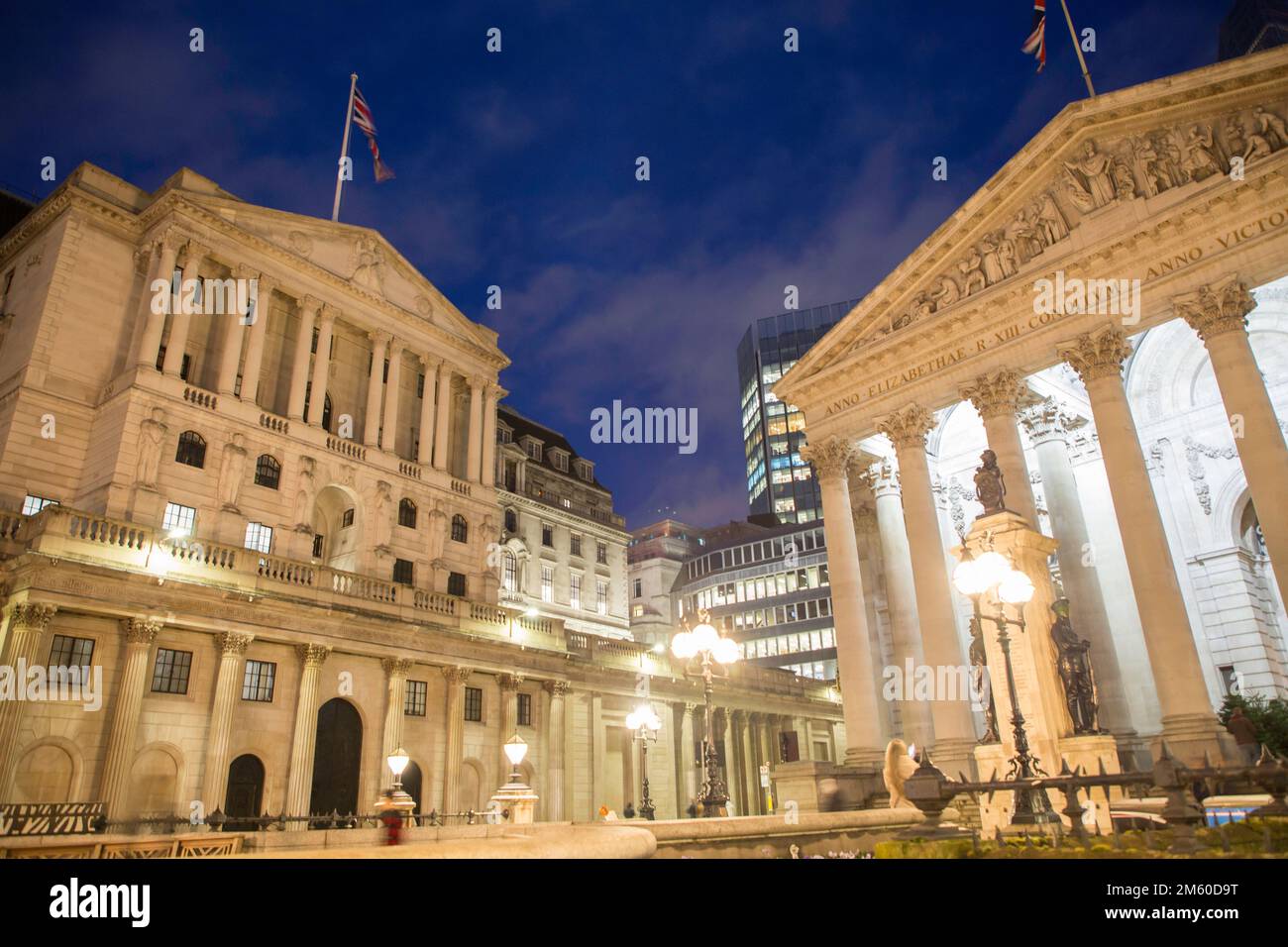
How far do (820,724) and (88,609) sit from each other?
47.9 metres

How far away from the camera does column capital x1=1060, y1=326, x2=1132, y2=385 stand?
86.3 feet

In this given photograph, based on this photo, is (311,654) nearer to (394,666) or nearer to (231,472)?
(394,666)

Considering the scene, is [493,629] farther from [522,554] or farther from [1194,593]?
[1194,593]

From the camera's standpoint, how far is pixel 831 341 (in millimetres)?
34500

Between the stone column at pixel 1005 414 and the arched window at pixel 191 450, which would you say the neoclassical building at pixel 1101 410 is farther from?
the arched window at pixel 191 450

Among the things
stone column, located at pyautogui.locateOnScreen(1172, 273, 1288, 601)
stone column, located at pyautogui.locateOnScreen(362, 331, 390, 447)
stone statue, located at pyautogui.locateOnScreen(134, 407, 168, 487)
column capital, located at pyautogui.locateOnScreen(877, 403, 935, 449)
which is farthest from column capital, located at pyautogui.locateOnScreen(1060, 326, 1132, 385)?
stone statue, located at pyautogui.locateOnScreen(134, 407, 168, 487)

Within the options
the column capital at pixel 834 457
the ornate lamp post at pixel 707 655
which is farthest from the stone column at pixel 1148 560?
the ornate lamp post at pixel 707 655

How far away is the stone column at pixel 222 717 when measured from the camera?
27.2 m

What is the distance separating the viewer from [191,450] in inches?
1379

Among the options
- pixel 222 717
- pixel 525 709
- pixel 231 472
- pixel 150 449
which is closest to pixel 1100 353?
pixel 525 709

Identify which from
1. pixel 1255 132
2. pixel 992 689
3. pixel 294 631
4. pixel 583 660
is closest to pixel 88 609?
pixel 294 631

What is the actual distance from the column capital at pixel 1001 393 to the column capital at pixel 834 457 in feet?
19.9

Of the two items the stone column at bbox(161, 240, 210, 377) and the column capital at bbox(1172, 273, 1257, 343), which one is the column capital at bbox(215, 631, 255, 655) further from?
the column capital at bbox(1172, 273, 1257, 343)

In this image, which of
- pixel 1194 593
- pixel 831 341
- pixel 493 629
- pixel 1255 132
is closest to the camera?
pixel 1255 132
